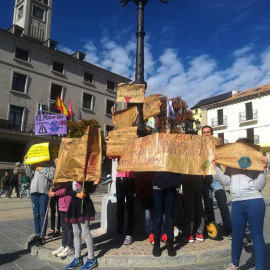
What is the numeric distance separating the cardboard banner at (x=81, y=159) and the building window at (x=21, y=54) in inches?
1065

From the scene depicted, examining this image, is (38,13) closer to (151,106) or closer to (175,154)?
(151,106)

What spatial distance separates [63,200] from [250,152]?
121 inches

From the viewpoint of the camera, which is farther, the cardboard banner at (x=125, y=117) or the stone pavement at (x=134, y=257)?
the cardboard banner at (x=125, y=117)

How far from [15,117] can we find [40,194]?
80.4ft

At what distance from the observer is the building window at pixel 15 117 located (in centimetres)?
2638

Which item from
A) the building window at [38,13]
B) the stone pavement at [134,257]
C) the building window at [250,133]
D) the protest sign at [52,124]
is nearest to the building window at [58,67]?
the building window at [38,13]

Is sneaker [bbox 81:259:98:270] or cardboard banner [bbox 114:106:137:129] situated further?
cardboard banner [bbox 114:106:137:129]

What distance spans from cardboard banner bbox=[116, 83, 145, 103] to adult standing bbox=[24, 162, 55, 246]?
1993 millimetres

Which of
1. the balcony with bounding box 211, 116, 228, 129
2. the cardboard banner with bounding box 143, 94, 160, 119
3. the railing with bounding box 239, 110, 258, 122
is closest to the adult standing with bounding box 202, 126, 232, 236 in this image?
the cardboard banner with bounding box 143, 94, 160, 119

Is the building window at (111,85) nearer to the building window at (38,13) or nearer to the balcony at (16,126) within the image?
the balcony at (16,126)

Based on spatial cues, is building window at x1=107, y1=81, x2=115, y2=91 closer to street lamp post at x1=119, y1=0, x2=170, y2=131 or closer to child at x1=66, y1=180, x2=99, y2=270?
street lamp post at x1=119, y1=0, x2=170, y2=131

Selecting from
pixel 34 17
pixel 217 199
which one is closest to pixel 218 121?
pixel 34 17

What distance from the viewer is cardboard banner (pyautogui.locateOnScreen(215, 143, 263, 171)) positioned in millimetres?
3264

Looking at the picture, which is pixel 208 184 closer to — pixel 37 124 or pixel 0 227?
pixel 37 124
